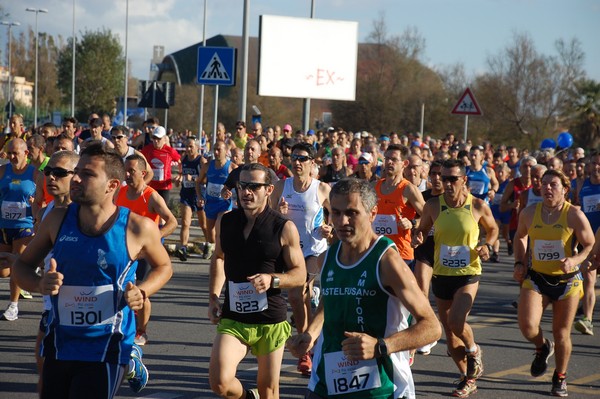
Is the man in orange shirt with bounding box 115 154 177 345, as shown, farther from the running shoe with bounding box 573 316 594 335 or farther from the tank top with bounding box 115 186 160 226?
the running shoe with bounding box 573 316 594 335

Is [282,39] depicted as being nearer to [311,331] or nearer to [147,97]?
[147,97]

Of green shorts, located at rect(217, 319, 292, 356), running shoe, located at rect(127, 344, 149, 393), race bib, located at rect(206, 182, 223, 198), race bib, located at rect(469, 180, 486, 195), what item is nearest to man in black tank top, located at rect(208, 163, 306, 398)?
green shorts, located at rect(217, 319, 292, 356)

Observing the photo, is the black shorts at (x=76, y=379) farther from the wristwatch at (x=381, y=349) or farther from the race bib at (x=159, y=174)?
the race bib at (x=159, y=174)

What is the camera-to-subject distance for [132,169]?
905 centimetres

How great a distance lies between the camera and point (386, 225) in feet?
30.8

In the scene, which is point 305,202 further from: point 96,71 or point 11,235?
point 96,71

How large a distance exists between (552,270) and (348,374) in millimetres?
4266

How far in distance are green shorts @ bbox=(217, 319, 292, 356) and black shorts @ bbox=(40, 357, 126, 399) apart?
1.48 metres

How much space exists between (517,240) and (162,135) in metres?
8.91

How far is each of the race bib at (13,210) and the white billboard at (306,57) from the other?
48.7 feet

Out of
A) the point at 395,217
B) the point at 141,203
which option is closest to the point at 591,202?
the point at 395,217

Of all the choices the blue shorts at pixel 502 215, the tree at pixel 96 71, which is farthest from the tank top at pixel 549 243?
the tree at pixel 96 71

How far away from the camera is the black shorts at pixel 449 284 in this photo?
8.16 meters

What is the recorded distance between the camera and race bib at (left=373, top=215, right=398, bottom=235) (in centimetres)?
935
